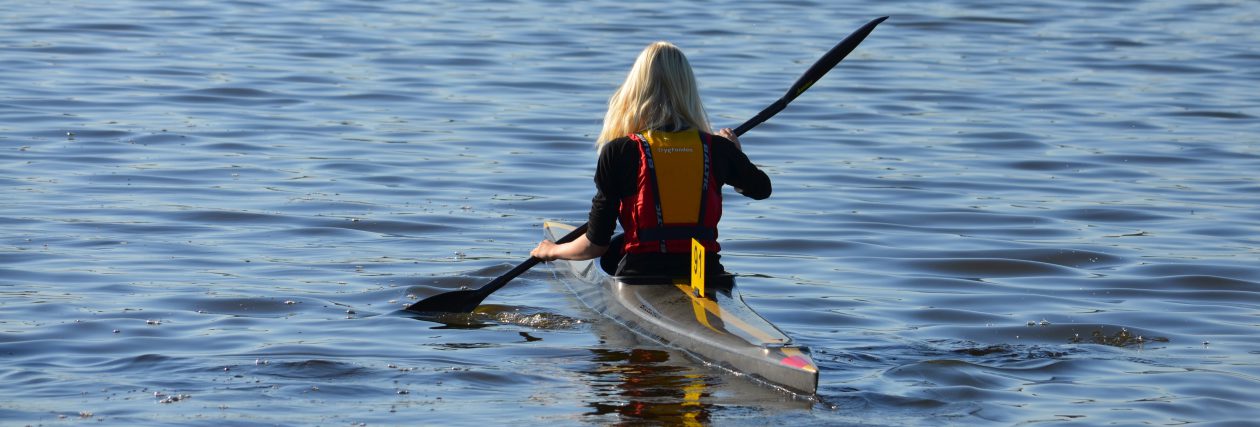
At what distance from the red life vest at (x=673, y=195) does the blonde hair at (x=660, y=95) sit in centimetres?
6

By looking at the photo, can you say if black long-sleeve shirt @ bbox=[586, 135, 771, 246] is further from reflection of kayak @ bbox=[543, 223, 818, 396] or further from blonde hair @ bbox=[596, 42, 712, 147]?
reflection of kayak @ bbox=[543, 223, 818, 396]

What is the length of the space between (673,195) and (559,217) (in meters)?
3.26

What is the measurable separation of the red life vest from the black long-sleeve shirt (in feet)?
0.09

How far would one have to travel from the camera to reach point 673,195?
6.08 metres

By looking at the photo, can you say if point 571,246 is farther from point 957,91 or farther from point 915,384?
point 957,91

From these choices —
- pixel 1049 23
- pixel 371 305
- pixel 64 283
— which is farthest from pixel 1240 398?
pixel 1049 23

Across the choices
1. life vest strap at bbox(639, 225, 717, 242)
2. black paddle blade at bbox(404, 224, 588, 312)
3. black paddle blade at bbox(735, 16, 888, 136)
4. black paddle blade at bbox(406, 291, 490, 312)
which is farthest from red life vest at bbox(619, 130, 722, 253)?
black paddle blade at bbox(735, 16, 888, 136)

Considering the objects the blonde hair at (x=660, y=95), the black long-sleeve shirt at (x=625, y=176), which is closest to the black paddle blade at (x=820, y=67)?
the black long-sleeve shirt at (x=625, y=176)

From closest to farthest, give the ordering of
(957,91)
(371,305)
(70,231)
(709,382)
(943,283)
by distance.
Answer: (709,382) < (371,305) < (943,283) < (70,231) < (957,91)

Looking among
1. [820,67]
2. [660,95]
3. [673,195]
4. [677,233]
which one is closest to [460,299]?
[677,233]

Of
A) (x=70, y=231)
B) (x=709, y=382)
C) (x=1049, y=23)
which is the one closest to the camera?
(x=709, y=382)

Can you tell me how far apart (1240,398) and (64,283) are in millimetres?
4798

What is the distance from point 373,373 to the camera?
227 inches

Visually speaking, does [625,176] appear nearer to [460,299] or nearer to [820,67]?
[460,299]
